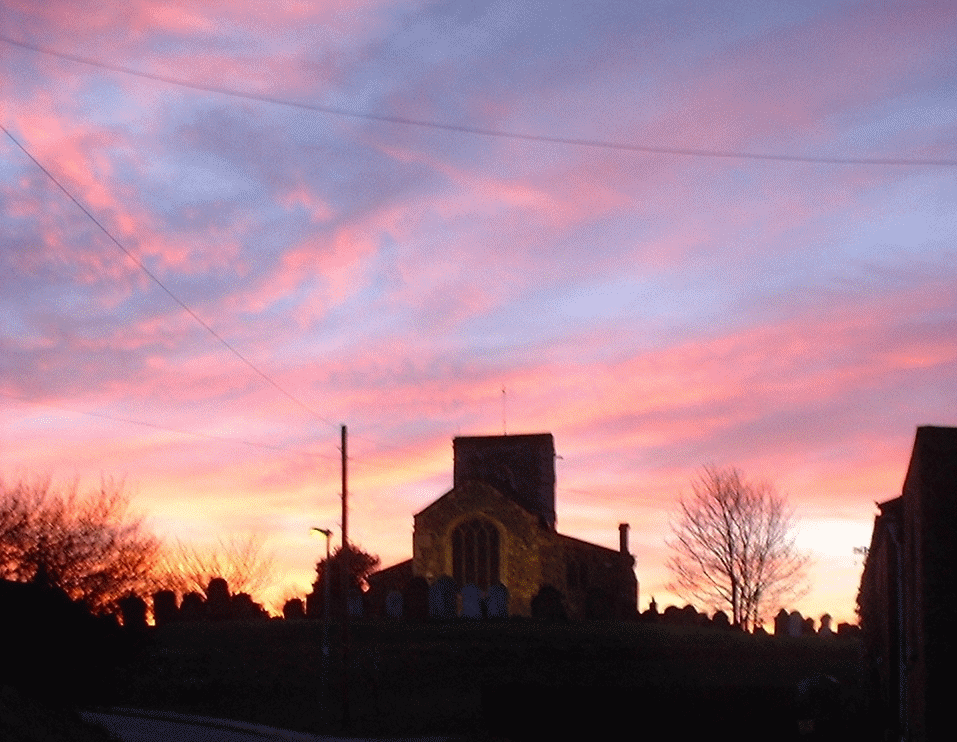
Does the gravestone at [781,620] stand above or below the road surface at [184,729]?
above

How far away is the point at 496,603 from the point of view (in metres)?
57.9

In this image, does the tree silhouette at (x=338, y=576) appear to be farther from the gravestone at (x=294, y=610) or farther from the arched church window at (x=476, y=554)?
the arched church window at (x=476, y=554)

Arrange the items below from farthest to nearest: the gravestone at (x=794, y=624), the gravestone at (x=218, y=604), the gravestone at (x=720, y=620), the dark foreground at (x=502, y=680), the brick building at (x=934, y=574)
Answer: the gravestone at (x=794, y=624) → the gravestone at (x=720, y=620) → the gravestone at (x=218, y=604) → the dark foreground at (x=502, y=680) → the brick building at (x=934, y=574)

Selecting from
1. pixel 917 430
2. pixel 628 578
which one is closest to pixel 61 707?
pixel 917 430

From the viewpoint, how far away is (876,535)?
103 feet

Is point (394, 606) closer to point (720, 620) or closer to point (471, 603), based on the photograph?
point (471, 603)

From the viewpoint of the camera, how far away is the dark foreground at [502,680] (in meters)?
26.5

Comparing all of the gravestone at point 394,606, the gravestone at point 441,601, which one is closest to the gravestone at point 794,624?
the gravestone at point 441,601

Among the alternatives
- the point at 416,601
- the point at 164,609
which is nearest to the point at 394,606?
the point at 416,601

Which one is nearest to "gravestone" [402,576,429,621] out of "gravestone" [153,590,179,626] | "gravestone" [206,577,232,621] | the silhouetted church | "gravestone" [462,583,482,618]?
"gravestone" [462,583,482,618]

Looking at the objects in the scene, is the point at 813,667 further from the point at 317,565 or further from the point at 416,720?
the point at 317,565

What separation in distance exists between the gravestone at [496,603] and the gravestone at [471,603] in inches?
27.0

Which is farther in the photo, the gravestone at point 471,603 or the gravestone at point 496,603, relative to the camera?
the gravestone at point 496,603

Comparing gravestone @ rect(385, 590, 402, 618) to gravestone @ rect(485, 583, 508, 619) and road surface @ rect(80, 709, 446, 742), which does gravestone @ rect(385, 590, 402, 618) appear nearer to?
gravestone @ rect(485, 583, 508, 619)
